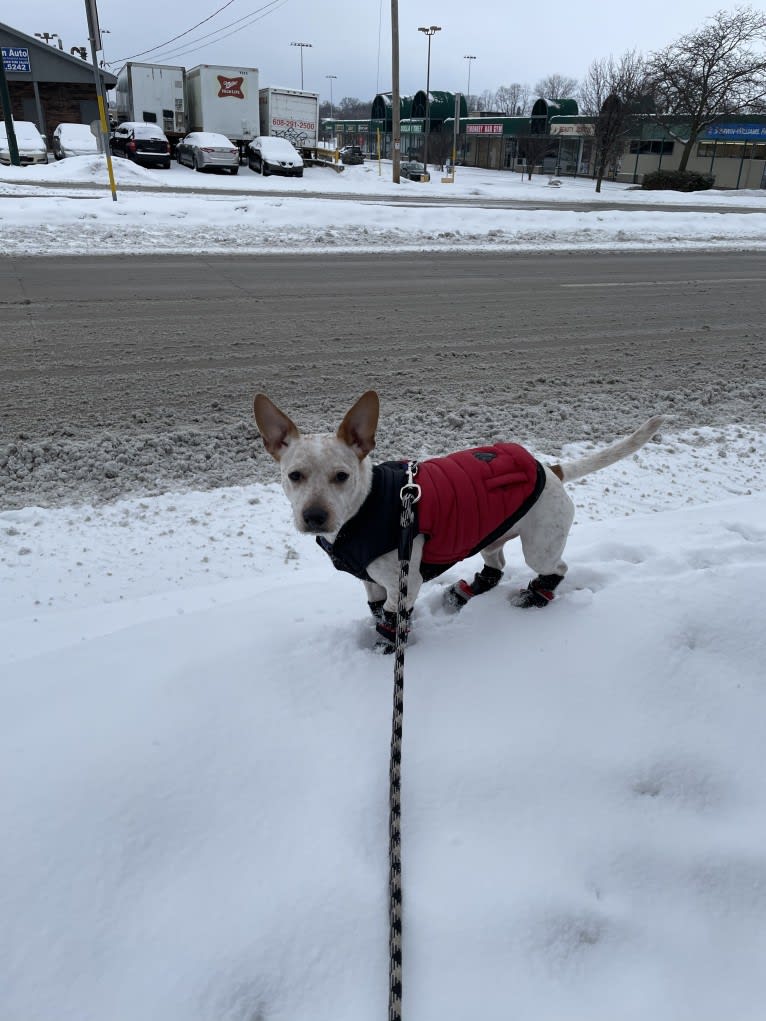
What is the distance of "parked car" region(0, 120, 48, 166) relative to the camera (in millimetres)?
33344

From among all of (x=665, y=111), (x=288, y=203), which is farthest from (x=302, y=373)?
(x=665, y=111)

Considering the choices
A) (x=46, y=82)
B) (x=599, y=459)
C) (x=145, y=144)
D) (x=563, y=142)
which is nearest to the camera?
(x=599, y=459)

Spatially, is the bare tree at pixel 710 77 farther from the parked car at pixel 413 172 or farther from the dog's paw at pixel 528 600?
the dog's paw at pixel 528 600

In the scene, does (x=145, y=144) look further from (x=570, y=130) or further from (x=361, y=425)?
(x=570, y=130)

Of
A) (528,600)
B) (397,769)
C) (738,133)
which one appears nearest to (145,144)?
(528,600)

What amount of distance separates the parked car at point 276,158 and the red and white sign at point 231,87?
3.33 meters

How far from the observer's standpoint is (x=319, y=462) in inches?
113

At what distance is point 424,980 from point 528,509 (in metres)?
1.94

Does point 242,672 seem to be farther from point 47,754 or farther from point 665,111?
point 665,111

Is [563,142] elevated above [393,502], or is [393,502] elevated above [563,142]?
[563,142]

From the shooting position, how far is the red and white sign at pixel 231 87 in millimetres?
38875

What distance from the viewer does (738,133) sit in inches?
2109

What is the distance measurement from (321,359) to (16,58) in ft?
160

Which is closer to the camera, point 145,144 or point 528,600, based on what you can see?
point 528,600
